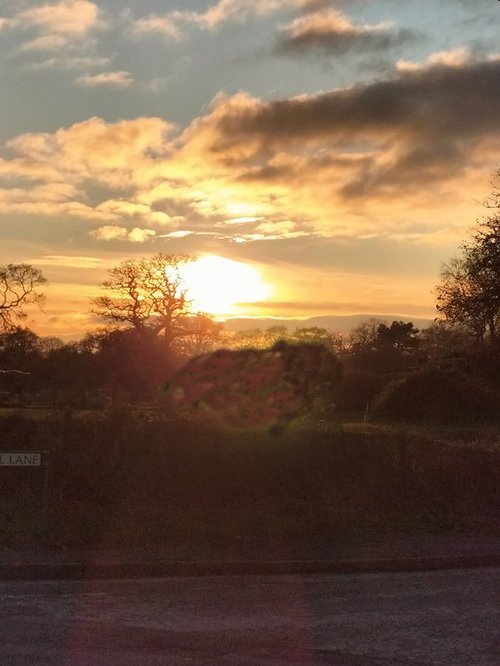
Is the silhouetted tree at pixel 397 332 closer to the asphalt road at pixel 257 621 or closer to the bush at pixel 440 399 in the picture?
the bush at pixel 440 399

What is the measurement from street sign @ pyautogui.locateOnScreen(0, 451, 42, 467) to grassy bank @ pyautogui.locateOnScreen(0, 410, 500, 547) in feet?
2.83

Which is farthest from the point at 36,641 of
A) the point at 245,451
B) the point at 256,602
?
the point at 245,451

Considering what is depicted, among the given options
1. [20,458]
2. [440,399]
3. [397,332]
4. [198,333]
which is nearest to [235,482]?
[20,458]

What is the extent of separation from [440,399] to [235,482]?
74.6ft

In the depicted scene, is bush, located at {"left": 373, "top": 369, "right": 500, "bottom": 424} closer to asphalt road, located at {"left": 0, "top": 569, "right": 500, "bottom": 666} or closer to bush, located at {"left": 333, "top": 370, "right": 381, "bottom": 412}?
bush, located at {"left": 333, "top": 370, "right": 381, "bottom": 412}

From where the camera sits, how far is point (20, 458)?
35.3 ft

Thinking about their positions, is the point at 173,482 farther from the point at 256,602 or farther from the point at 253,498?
the point at 256,602

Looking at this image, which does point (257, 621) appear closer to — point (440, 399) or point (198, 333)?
point (440, 399)

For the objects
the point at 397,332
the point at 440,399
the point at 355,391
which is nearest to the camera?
the point at 440,399

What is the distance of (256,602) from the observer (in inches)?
318

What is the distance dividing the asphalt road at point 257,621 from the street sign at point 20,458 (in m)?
2.24

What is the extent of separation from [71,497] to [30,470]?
2.90 ft

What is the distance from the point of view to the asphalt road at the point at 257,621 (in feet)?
20.3

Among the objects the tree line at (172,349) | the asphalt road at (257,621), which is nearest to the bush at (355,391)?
the tree line at (172,349)
